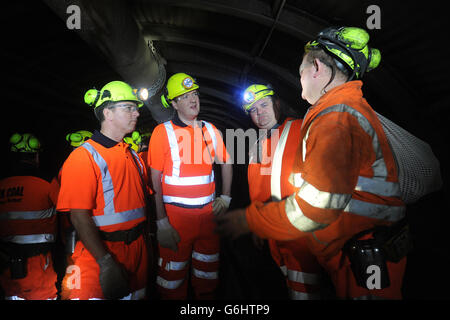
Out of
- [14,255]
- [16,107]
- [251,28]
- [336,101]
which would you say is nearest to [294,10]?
[251,28]

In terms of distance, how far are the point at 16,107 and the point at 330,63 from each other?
681 cm

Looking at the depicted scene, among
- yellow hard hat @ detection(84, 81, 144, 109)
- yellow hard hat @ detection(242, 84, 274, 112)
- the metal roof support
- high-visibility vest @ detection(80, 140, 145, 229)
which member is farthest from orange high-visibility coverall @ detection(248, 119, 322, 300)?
the metal roof support

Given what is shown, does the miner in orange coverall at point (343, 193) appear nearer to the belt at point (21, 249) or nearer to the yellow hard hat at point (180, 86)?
the yellow hard hat at point (180, 86)

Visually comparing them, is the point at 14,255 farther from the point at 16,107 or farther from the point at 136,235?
the point at 16,107

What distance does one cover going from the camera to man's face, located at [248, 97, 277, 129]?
8.97ft

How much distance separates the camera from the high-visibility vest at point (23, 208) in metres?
2.36

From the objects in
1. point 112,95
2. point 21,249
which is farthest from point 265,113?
point 21,249

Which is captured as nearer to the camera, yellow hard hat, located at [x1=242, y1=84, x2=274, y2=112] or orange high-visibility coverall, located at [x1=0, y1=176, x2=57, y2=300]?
orange high-visibility coverall, located at [x1=0, y1=176, x2=57, y2=300]

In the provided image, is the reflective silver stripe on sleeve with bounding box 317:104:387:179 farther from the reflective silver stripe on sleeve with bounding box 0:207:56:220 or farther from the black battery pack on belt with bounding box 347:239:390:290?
the reflective silver stripe on sleeve with bounding box 0:207:56:220

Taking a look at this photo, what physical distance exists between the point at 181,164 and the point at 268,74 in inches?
133

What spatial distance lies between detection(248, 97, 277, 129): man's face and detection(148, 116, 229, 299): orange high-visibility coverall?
926 mm

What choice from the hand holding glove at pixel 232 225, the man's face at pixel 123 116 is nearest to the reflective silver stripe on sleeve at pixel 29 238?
the man's face at pixel 123 116

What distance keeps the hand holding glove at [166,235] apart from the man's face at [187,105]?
1.38 m

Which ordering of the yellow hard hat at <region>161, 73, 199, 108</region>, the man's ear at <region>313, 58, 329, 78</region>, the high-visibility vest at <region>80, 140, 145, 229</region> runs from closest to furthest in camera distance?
1. the man's ear at <region>313, 58, 329, 78</region>
2. the high-visibility vest at <region>80, 140, 145, 229</region>
3. the yellow hard hat at <region>161, 73, 199, 108</region>
